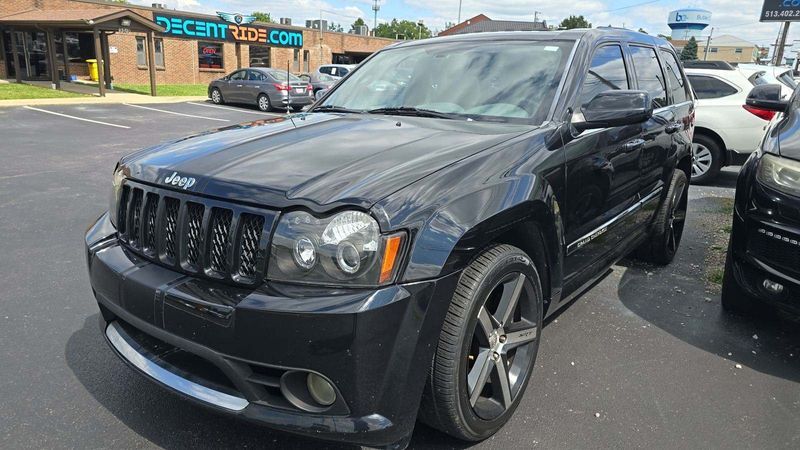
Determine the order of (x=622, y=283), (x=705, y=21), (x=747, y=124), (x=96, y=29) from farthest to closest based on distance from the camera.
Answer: (x=705, y=21), (x=96, y=29), (x=747, y=124), (x=622, y=283)

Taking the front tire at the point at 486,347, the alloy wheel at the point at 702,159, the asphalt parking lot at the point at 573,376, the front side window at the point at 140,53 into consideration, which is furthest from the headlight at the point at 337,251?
the front side window at the point at 140,53

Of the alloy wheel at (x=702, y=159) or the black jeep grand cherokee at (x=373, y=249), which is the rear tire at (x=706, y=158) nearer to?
the alloy wheel at (x=702, y=159)

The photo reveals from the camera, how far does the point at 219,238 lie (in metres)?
2.11

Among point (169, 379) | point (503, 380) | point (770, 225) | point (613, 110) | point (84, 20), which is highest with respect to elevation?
point (84, 20)

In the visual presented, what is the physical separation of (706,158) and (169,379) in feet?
27.6

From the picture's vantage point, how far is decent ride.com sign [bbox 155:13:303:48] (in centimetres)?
2947

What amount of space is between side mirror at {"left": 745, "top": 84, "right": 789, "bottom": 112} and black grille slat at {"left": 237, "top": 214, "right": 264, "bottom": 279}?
418cm

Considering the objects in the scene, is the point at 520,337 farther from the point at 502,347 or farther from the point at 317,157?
the point at 317,157

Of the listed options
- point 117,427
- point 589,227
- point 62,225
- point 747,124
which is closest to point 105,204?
point 62,225

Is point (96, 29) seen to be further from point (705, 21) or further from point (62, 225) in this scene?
point (705, 21)

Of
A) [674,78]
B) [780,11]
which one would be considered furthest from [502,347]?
[780,11]

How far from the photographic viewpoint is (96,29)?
67.4 feet

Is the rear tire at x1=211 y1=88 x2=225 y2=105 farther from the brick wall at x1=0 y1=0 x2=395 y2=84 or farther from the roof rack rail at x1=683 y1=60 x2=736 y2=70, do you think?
the roof rack rail at x1=683 y1=60 x2=736 y2=70

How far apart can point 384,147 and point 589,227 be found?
1.33 m
